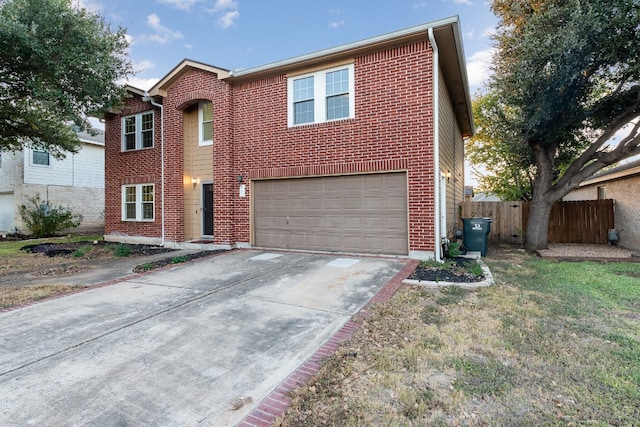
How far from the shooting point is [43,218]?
15.8 meters

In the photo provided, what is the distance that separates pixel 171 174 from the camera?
11.3 m

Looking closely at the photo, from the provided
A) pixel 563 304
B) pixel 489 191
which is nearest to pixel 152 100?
pixel 563 304

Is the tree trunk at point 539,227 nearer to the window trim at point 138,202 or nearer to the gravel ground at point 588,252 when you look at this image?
the gravel ground at point 588,252

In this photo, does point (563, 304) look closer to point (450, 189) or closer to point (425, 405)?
point (425, 405)

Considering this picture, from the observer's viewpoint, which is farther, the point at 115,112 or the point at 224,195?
the point at 115,112

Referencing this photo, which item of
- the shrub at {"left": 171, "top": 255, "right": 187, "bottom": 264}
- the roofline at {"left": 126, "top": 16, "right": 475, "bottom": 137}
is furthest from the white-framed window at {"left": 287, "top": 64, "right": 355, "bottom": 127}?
the shrub at {"left": 171, "top": 255, "right": 187, "bottom": 264}

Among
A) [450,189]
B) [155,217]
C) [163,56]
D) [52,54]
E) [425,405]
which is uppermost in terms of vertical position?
[163,56]

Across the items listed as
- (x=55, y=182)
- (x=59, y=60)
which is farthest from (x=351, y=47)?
(x=55, y=182)

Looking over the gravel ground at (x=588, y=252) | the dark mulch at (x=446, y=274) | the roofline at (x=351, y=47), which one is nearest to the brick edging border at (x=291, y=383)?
the dark mulch at (x=446, y=274)

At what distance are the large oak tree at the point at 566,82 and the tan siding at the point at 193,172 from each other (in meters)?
10.2

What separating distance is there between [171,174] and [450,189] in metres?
9.49

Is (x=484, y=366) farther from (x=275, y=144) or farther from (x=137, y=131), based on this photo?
(x=137, y=131)

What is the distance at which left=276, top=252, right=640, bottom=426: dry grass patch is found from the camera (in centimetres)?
241

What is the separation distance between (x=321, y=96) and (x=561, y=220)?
1044cm
